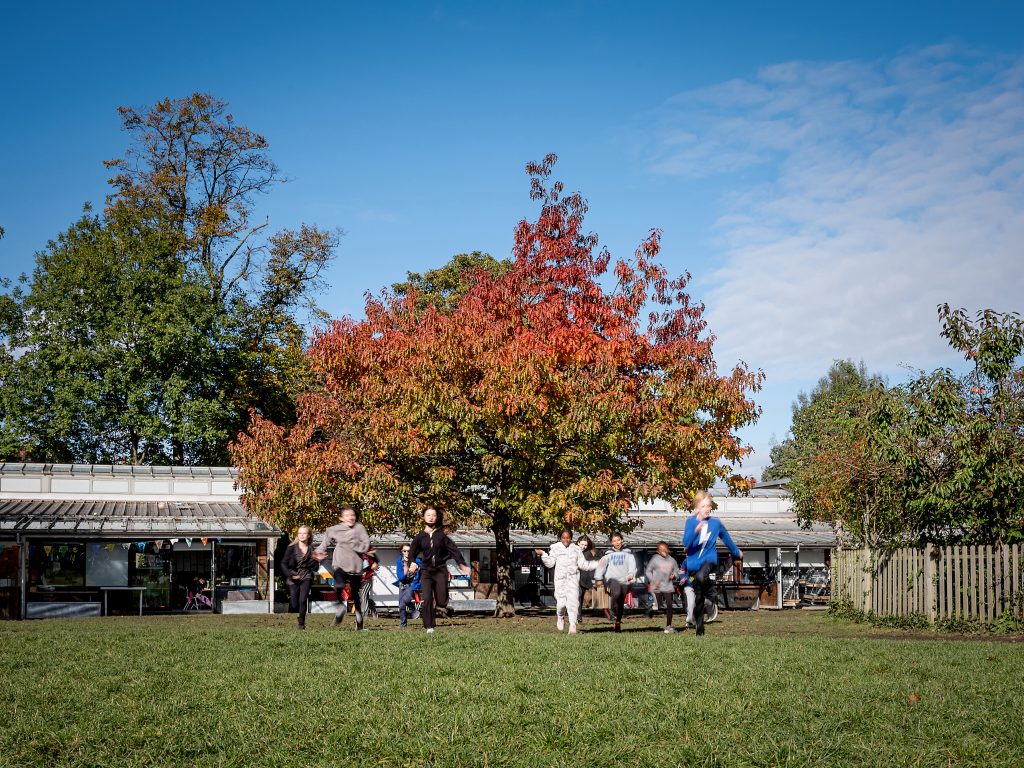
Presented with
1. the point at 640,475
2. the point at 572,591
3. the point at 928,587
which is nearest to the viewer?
Answer: the point at 572,591

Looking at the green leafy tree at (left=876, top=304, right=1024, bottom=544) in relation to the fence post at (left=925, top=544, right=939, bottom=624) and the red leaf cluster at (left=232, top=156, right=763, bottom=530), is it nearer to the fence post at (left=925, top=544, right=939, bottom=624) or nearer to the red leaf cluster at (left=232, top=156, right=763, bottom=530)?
the fence post at (left=925, top=544, right=939, bottom=624)

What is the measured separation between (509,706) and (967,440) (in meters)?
15.1

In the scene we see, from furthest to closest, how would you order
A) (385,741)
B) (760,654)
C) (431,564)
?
1. (431,564)
2. (760,654)
3. (385,741)

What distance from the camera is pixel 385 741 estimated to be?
5824mm

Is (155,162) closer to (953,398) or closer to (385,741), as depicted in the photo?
(953,398)

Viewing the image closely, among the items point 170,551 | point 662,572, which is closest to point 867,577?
point 662,572

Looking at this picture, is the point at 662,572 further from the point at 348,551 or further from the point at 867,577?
the point at 348,551

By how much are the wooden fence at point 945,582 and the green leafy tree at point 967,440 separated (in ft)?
1.84

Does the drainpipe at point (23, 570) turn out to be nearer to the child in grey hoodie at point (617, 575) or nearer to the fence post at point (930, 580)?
the child in grey hoodie at point (617, 575)

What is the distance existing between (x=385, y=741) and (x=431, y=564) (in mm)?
9064

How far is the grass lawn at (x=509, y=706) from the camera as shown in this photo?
556 centimetres

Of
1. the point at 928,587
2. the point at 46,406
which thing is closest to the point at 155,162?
the point at 46,406

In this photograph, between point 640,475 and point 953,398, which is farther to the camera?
point 640,475

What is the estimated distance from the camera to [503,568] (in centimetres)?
2706
